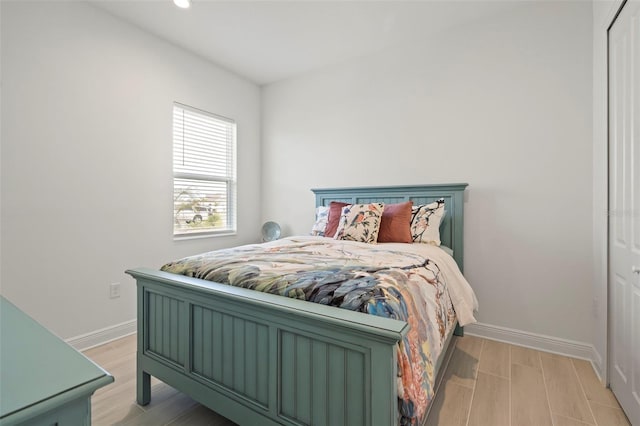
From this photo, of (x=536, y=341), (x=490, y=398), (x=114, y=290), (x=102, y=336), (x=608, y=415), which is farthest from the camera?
(x=114, y=290)

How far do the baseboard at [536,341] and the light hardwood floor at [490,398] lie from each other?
0.22 ft

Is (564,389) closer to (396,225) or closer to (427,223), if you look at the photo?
(427,223)

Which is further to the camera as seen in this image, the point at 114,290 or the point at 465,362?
the point at 114,290

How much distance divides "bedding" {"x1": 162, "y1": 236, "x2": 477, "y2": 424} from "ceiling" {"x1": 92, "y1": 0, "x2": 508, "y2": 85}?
6.40 feet

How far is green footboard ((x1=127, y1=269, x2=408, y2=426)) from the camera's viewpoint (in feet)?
3.17

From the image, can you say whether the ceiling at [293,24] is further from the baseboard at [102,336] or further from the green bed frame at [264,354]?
the baseboard at [102,336]

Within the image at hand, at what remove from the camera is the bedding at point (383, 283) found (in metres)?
1.08

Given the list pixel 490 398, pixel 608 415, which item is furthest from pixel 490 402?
pixel 608 415

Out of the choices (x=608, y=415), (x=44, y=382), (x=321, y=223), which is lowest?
(x=608, y=415)

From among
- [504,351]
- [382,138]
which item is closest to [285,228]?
[382,138]

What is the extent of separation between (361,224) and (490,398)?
1.39m

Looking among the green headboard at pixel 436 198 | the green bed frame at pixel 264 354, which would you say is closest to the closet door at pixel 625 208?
the green headboard at pixel 436 198

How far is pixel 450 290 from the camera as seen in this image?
1834mm

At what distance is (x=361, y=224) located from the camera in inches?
97.7
